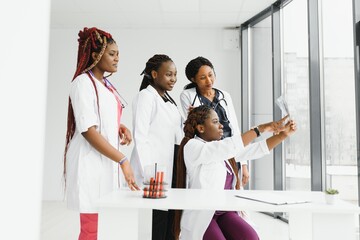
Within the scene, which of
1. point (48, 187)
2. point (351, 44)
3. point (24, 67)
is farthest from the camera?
point (48, 187)

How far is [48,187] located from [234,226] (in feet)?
12.1

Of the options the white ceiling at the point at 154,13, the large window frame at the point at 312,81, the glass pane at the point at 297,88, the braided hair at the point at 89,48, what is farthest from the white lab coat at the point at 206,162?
the white ceiling at the point at 154,13

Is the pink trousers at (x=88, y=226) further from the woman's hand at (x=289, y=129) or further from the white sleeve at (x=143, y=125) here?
the woman's hand at (x=289, y=129)

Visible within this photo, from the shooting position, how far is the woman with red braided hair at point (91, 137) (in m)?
1.33

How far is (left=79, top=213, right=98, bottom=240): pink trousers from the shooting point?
128 cm

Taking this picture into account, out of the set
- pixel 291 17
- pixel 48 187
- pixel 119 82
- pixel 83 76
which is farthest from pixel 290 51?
pixel 48 187

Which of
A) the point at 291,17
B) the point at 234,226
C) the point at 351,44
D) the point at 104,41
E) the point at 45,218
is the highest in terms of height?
the point at 291,17

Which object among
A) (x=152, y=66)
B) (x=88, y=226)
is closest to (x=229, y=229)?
(x=88, y=226)

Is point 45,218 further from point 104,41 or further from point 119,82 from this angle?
point 104,41

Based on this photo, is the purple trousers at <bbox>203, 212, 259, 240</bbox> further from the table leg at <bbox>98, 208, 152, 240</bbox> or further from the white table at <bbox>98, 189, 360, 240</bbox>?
the table leg at <bbox>98, 208, 152, 240</bbox>

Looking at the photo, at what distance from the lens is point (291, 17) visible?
3.49 m

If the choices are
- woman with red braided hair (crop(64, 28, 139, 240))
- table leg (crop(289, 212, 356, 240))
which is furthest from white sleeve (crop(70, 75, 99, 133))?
table leg (crop(289, 212, 356, 240))

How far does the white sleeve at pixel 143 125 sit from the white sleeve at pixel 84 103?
14.9 inches

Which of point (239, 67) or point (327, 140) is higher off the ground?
point (239, 67)
